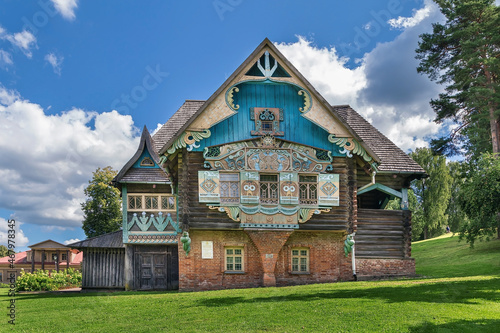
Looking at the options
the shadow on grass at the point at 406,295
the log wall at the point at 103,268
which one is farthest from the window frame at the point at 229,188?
the log wall at the point at 103,268

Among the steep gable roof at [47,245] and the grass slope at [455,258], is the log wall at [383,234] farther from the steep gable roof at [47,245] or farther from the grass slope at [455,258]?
the steep gable roof at [47,245]

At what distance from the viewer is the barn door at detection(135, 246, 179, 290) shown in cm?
2622

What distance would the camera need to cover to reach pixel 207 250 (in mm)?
21938

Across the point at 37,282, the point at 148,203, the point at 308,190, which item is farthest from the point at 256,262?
the point at 37,282

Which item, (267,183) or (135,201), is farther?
(135,201)

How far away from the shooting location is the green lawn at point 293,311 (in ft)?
39.2

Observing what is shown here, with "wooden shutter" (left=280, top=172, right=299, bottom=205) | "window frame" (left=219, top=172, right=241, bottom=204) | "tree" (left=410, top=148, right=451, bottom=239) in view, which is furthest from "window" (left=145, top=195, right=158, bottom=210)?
"tree" (left=410, top=148, right=451, bottom=239)

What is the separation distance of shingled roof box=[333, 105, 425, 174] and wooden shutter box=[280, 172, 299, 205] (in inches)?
169

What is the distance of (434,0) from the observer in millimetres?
37562

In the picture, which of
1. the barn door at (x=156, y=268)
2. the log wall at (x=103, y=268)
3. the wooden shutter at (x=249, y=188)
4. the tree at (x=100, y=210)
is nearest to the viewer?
the wooden shutter at (x=249, y=188)

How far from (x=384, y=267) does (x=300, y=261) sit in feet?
15.0

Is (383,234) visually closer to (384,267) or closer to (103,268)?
(384,267)

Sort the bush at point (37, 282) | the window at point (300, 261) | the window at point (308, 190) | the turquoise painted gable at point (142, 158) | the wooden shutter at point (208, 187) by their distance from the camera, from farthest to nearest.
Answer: the bush at point (37, 282)
the turquoise painted gable at point (142, 158)
the window at point (300, 261)
the window at point (308, 190)
the wooden shutter at point (208, 187)

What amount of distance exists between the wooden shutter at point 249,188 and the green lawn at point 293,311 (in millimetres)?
4532
